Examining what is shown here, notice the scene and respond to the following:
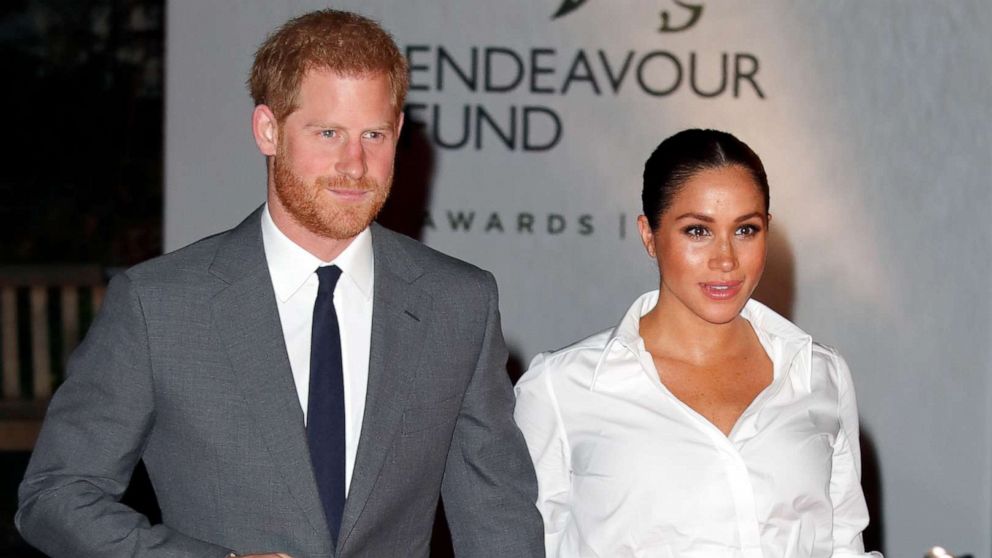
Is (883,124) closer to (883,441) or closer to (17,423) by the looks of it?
(883,441)

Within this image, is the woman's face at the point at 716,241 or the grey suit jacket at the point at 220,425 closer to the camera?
the grey suit jacket at the point at 220,425

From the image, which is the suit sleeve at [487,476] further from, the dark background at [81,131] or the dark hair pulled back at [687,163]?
the dark background at [81,131]

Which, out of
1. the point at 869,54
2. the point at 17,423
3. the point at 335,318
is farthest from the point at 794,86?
the point at 17,423

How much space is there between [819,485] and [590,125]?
2.43 m

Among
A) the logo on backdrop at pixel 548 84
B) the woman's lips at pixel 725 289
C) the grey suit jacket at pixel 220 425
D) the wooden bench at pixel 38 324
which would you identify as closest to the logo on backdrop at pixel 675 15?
the logo on backdrop at pixel 548 84

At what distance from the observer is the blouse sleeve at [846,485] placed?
257 centimetres

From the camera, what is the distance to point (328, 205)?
2.19 metres

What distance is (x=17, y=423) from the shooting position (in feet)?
21.7

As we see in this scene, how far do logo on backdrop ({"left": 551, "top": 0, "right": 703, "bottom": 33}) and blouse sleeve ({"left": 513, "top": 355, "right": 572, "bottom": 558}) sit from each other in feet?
7.81

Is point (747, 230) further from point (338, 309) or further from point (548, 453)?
point (338, 309)

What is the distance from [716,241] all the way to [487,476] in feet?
1.81

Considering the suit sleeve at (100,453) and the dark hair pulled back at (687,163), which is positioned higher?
the dark hair pulled back at (687,163)

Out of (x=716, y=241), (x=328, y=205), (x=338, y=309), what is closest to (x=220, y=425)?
(x=338, y=309)

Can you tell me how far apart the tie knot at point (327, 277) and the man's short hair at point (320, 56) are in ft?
0.80
